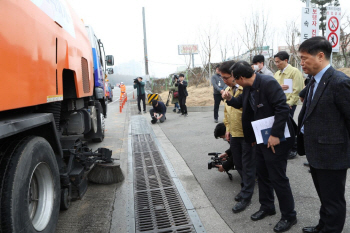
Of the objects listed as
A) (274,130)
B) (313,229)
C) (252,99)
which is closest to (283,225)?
(313,229)

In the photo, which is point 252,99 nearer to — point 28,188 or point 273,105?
point 273,105

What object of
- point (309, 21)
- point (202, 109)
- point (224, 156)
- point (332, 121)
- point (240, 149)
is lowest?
point (224, 156)

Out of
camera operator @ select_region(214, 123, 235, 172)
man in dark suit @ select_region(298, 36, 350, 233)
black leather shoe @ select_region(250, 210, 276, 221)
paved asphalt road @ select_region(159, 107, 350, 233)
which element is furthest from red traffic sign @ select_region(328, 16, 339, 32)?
black leather shoe @ select_region(250, 210, 276, 221)

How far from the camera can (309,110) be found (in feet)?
7.81

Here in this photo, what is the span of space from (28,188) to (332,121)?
242 cm

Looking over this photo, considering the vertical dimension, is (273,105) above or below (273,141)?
above

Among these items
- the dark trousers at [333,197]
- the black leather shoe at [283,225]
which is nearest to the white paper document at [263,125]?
the dark trousers at [333,197]

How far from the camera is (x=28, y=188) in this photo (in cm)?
209

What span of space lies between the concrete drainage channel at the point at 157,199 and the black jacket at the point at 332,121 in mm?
1422

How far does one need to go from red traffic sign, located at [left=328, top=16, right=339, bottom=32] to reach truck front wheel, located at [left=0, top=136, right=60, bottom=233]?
7.39 m

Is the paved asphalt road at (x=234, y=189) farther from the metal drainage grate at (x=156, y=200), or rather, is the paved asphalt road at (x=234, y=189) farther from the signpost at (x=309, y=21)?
the signpost at (x=309, y=21)

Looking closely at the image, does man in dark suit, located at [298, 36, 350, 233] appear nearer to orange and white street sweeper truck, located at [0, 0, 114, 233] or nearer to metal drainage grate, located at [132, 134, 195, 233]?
metal drainage grate, located at [132, 134, 195, 233]

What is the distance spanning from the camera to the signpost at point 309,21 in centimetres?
704

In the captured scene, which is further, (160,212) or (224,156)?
(224,156)
